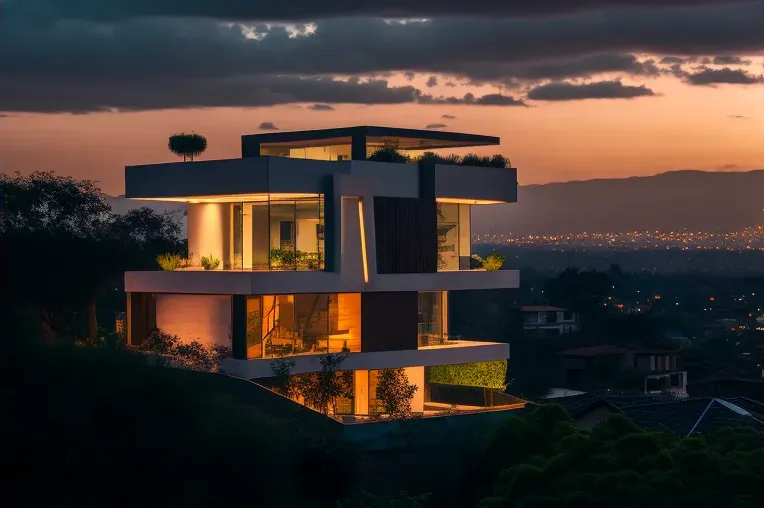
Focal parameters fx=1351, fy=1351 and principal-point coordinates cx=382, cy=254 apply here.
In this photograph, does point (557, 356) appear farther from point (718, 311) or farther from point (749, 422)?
point (718, 311)

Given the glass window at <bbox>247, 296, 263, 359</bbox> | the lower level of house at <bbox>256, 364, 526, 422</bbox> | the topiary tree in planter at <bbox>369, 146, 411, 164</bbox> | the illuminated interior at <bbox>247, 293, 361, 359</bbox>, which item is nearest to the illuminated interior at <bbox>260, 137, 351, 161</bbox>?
the topiary tree in planter at <bbox>369, 146, 411, 164</bbox>

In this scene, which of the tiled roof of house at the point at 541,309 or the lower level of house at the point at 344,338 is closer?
the lower level of house at the point at 344,338

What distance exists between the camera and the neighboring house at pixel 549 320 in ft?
391

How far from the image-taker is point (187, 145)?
40719mm

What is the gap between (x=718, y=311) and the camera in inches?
6526

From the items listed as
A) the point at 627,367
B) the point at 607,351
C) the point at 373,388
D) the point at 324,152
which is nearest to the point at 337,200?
the point at 324,152

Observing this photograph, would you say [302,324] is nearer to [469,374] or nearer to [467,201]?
[469,374]

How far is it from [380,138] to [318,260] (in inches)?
184

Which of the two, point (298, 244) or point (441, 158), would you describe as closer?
point (298, 244)

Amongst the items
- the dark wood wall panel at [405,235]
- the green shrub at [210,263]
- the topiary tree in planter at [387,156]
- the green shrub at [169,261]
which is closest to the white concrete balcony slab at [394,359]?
the dark wood wall panel at [405,235]

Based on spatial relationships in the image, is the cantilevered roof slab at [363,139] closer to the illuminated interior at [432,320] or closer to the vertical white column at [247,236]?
the vertical white column at [247,236]

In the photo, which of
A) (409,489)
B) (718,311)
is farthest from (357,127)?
(718,311)

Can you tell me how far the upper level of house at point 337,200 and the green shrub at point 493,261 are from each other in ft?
1.63

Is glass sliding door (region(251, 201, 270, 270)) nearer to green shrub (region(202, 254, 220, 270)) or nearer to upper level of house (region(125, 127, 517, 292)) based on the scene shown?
upper level of house (region(125, 127, 517, 292))
